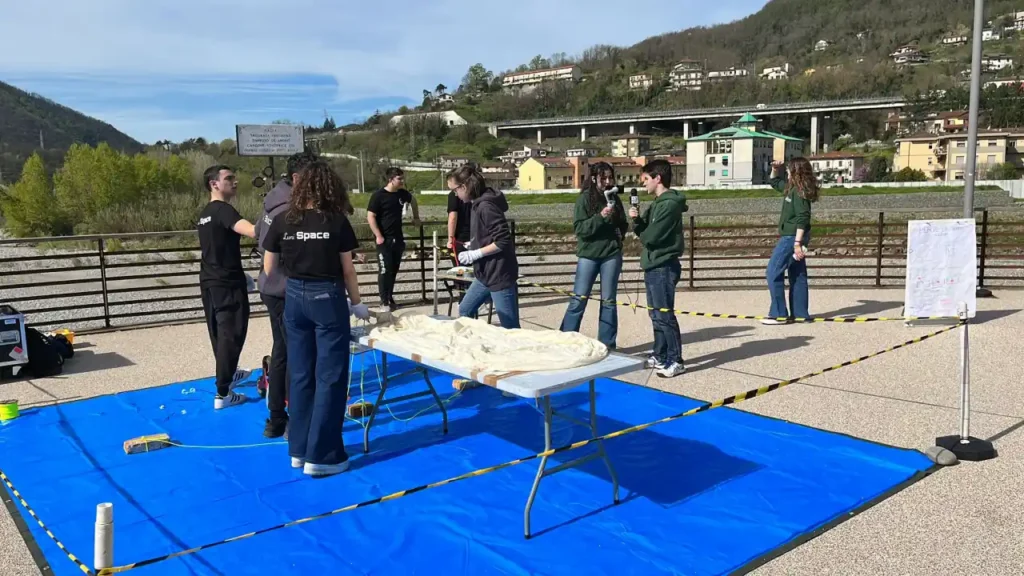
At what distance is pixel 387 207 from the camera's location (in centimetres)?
912

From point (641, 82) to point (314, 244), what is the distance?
185 metres

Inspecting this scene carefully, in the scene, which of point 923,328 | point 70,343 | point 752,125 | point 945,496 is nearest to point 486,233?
point 945,496

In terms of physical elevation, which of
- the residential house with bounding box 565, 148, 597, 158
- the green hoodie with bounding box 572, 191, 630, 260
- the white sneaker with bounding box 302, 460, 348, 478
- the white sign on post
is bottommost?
the white sneaker with bounding box 302, 460, 348, 478

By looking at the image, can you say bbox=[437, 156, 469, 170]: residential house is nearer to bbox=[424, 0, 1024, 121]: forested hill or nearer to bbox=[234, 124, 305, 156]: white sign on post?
bbox=[424, 0, 1024, 121]: forested hill

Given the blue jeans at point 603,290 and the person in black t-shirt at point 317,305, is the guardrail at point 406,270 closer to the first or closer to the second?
the blue jeans at point 603,290

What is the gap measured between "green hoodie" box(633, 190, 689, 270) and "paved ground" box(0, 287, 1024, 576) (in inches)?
41.2

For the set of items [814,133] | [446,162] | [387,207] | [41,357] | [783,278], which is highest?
[814,133]

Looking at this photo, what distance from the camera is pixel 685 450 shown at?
4.86 m

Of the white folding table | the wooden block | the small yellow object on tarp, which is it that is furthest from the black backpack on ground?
the white folding table

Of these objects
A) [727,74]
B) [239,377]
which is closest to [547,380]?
[239,377]

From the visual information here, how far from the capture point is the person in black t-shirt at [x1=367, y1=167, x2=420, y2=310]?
9.07 m

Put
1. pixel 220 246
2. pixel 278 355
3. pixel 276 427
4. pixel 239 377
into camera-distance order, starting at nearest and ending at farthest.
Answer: pixel 278 355, pixel 276 427, pixel 220 246, pixel 239 377

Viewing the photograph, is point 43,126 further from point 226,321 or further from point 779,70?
point 226,321

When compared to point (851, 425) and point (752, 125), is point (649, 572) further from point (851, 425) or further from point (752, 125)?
point (752, 125)
